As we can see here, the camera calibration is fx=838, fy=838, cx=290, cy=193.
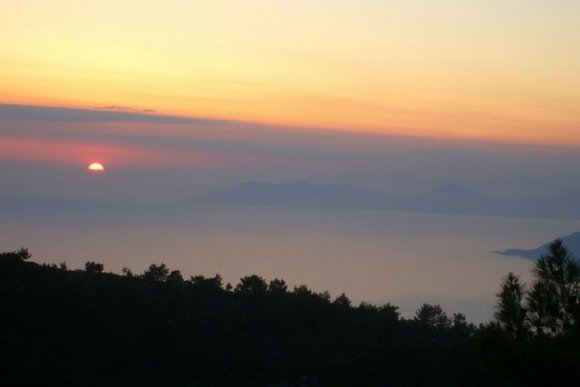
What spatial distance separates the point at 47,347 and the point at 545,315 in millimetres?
9355

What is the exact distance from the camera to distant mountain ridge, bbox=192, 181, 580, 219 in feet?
451

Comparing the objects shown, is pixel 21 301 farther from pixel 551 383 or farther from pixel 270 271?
pixel 270 271

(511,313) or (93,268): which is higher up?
(93,268)

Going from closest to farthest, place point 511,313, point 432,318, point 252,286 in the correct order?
1. point 511,313
2. point 252,286
3. point 432,318

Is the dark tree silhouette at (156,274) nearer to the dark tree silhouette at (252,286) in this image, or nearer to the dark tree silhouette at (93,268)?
the dark tree silhouette at (93,268)

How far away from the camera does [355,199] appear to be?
5886 inches

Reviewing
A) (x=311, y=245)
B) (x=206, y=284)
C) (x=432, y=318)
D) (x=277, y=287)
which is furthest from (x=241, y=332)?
(x=311, y=245)

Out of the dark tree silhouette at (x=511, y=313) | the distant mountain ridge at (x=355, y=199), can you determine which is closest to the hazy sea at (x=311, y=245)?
the distant mountain ridge at (x=355, y=199)

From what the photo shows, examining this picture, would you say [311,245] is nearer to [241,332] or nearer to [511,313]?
[241,332]

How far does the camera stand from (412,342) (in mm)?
17469

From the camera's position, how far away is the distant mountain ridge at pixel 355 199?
138m

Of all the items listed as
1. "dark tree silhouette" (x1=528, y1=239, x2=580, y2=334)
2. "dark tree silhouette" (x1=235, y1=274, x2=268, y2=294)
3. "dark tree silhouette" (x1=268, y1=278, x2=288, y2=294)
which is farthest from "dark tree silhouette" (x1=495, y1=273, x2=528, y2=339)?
"dark tree silhouette" (x1=235, y1=274, x2=268, y2=294)

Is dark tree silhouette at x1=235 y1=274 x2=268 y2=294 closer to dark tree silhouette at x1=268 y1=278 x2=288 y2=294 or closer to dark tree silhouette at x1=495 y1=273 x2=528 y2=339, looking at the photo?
dark tree silhouette at x1=268 y1=278 x2=288 y2=294

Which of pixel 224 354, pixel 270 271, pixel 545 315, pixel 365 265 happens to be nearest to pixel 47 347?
pixel 224 354
